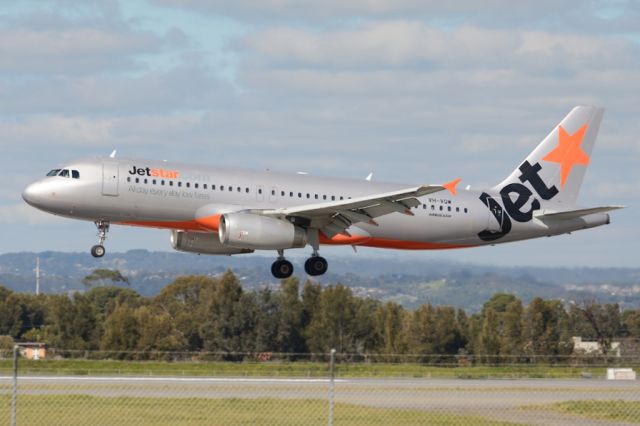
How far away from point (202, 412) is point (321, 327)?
6561 cm

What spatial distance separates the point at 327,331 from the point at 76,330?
19.3 metres

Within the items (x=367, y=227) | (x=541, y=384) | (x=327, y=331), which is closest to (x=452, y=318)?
(x=327, y=331)

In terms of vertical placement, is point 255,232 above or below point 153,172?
below

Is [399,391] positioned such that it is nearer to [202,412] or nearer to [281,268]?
[202,412]

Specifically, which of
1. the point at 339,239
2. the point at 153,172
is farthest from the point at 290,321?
the point at 153,172

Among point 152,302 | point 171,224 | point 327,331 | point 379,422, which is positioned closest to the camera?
point 379,422

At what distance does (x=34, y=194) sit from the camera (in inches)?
1818

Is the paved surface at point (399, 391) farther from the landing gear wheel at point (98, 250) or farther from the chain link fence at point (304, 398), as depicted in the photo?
the landing gear wheel at point (98, 250)

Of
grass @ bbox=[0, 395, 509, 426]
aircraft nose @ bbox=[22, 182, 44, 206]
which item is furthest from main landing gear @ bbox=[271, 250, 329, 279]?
grass @ bbox=[0, 395, 509, 426]

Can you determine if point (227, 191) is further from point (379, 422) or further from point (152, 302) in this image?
point (152, 302)

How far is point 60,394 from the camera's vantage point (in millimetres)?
32938

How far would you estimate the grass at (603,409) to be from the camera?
1236 inches

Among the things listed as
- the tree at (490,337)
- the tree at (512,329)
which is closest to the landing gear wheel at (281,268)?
the tree at (490,337)

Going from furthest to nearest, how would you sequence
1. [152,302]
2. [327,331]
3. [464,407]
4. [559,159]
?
[152,302] < [327,331] < [559,159] < [464,407]
